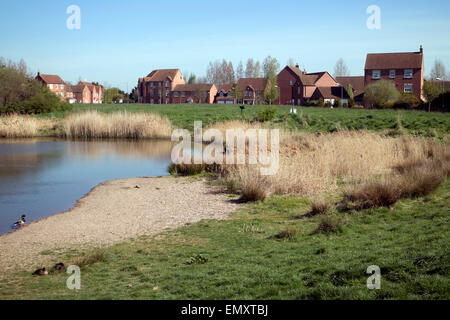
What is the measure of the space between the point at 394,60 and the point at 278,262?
76.8 meters

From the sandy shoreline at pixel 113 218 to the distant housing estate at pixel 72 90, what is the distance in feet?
302

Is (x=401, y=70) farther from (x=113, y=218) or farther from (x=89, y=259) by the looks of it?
(x=89, y=259)

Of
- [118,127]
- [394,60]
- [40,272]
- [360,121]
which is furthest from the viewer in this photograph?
[394,60]

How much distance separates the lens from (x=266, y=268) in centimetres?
746

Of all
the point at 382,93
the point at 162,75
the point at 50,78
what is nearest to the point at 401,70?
the point at 382,93

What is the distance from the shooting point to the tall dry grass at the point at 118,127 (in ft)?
129

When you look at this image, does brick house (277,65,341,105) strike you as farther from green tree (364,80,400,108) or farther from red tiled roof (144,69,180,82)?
red tiled roof (144,69,180,82)

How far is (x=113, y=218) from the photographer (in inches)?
499

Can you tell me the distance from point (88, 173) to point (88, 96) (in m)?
111

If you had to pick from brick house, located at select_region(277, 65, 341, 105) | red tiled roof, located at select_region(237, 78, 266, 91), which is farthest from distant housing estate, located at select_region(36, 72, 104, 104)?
brick house, located at select_region(277, 65, 341, 105)

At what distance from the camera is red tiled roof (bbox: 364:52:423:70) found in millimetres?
74925

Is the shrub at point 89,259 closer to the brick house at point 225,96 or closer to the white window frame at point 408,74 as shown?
the white window frame at point 408,74

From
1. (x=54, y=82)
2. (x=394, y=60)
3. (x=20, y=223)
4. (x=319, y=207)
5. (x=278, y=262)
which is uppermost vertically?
(x=394, y=60)

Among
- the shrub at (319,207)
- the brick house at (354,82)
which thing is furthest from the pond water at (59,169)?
the brick house at (354,82)
